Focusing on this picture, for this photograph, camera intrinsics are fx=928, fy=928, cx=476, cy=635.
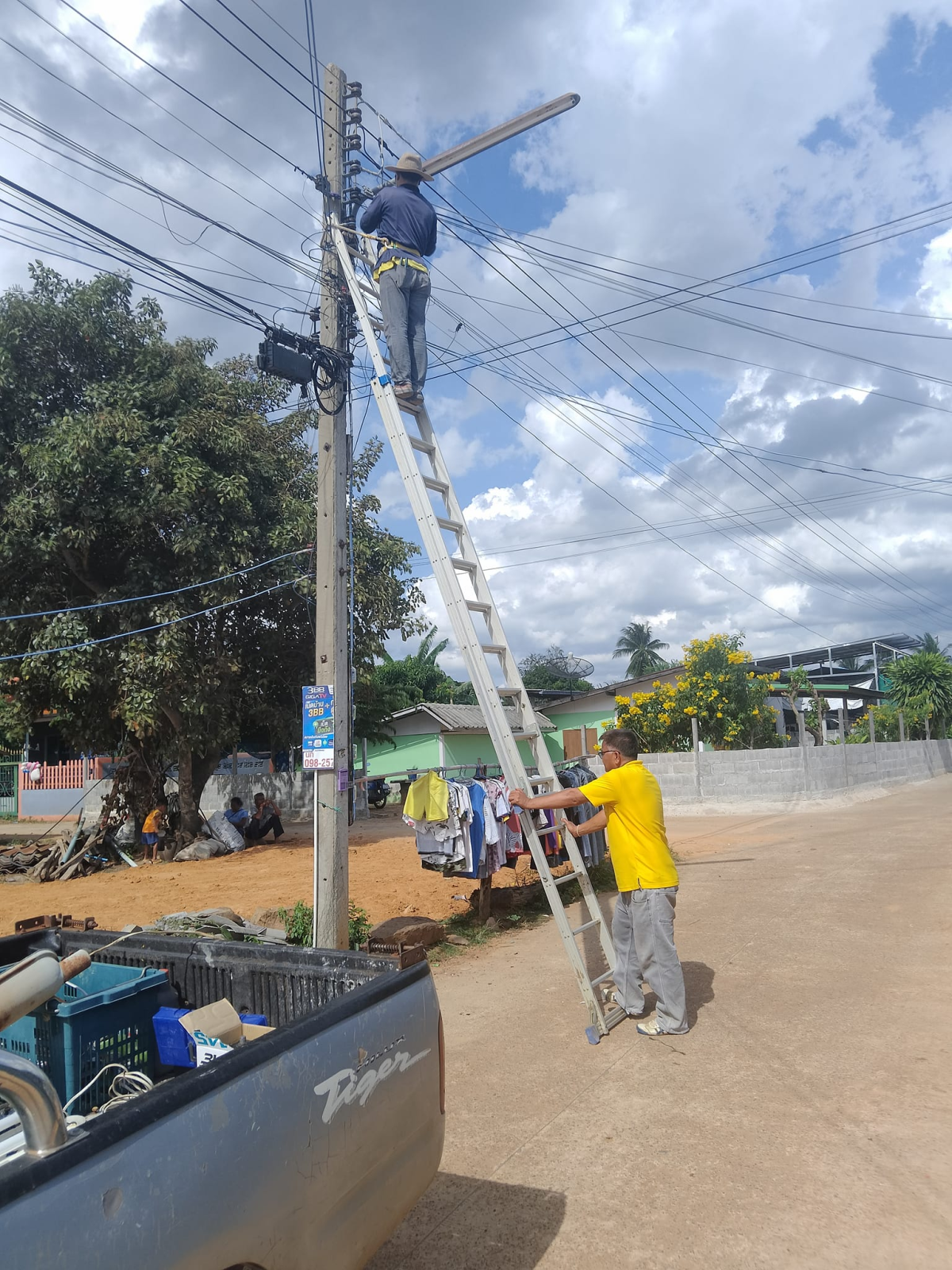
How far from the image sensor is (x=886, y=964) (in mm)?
7402

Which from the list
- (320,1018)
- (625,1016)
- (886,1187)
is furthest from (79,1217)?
(625,1016)

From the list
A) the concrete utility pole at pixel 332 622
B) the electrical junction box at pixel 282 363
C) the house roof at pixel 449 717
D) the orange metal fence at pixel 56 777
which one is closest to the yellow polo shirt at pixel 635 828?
the concrete utility pole at pixel 332 622

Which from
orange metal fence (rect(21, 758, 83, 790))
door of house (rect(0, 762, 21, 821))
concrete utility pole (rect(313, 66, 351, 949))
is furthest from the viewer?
door of house (rect(0, 762, 21, 821))

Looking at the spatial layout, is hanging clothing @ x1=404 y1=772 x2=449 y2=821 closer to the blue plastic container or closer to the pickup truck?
the pickup truck

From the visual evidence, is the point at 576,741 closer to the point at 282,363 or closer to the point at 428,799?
the point at 428,799

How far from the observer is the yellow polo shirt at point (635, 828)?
5898 mm

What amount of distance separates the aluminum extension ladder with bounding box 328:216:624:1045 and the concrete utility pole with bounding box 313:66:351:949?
1.14 metres

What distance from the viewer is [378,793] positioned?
29016mm

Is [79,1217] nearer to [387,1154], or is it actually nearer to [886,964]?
[387,1154]

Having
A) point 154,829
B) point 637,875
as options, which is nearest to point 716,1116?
point 637,875

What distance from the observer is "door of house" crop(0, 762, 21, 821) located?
28.2m

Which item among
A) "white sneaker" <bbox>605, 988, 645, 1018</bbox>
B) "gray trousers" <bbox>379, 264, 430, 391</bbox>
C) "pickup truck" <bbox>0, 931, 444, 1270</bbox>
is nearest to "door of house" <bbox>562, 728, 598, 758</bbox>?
"gray trousers" <bbox>379, 264, 430, 391</bbox>

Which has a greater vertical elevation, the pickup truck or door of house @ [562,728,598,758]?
door of house @ [562,728,598,758]

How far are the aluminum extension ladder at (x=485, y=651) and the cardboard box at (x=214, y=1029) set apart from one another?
3031 mm
